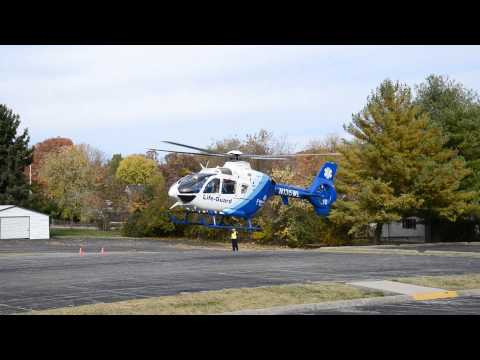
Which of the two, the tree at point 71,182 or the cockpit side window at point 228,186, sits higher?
the tree at point 71,182

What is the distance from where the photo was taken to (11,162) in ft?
228

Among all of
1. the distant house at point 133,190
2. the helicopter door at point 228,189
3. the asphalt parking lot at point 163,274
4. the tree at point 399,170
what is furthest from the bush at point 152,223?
the asphalt parking lot at point 163,274

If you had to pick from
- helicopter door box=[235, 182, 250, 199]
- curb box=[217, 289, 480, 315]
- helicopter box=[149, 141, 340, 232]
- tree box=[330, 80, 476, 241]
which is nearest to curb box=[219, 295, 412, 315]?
curb box=[217, 289, 480, 315]

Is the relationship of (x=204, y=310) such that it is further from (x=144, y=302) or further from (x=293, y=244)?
(x=293, y=244)

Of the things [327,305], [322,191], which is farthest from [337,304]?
[322,191]

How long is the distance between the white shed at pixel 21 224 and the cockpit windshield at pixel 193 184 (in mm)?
32266

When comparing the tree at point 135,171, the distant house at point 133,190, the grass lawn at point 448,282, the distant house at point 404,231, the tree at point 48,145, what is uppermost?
the tree at point 48,145

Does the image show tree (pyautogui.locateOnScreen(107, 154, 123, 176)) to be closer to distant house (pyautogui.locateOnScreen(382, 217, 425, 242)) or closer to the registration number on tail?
distant house (pyautogui.locateOnScreen(382, 217, 425, 242))

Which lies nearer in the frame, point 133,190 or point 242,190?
point 242,190

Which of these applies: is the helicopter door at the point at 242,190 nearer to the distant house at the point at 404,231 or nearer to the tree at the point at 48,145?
the distant house at the point at 404,231

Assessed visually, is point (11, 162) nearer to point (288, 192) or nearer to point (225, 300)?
point (288, 192)

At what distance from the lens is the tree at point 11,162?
69.2m

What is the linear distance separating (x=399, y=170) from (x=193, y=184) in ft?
50.8

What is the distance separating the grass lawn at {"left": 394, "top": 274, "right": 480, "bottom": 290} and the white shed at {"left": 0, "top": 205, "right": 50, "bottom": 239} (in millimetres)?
49697
